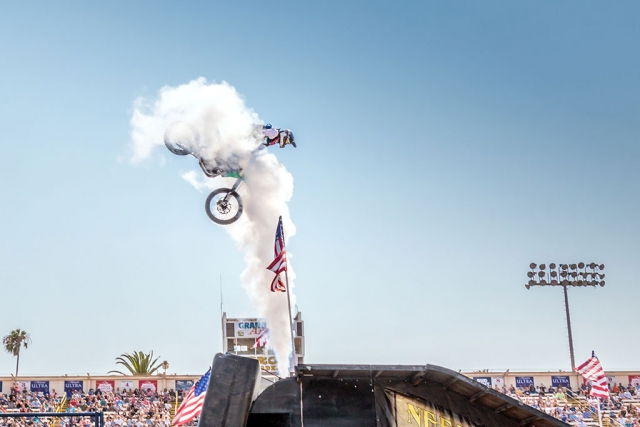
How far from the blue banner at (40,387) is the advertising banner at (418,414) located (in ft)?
128

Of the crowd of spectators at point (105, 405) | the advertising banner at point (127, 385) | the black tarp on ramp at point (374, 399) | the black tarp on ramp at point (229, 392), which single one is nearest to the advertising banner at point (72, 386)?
the crowd of spectators at point (105, 405)

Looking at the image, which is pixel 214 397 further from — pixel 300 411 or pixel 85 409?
pixel 85 409

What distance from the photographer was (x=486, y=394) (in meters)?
10.9

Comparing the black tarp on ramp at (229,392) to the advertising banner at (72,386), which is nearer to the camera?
the black tarp on ramp at (229,392)

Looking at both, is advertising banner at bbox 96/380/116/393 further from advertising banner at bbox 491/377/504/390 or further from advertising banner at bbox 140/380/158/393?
advertising banner at bbox 491/377/504/390

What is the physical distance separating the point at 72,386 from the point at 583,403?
30.7 metres

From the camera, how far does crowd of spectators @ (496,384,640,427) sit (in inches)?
1714

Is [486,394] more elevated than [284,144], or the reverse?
[284,144]

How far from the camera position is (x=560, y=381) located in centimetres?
5041

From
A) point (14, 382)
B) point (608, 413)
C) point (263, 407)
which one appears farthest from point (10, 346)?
point (263, 407)

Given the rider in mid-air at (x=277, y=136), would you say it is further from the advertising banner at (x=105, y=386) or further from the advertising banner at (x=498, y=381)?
the advertising banner at (x=498, y=381)

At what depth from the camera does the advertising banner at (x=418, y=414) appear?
1047 centimetres

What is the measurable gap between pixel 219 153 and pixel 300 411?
2182 cm

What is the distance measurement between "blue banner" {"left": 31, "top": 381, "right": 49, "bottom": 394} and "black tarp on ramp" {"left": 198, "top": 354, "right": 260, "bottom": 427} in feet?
129
